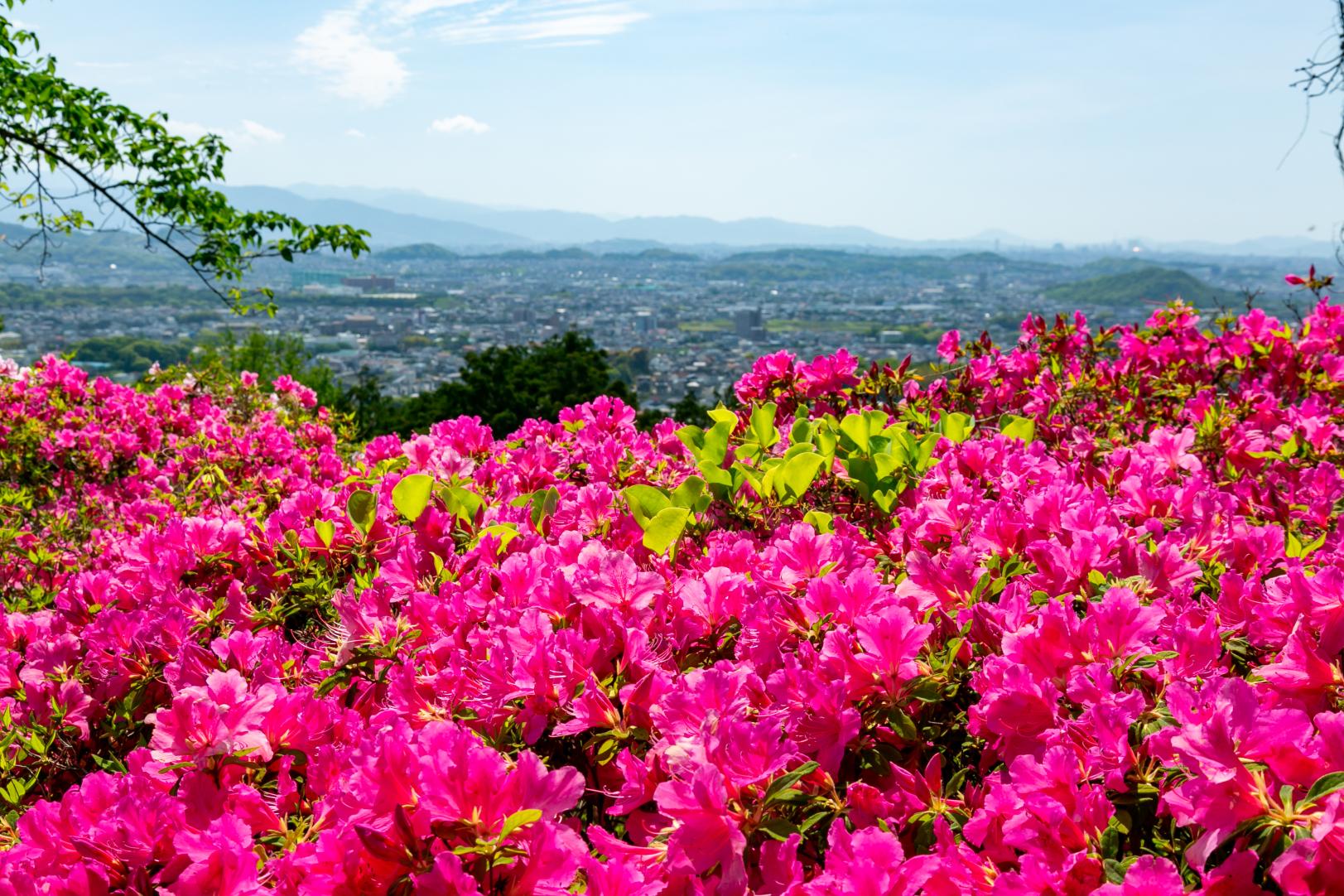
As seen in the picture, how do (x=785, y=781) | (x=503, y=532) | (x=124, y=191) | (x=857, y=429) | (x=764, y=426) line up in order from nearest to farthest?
(x=785, y=781), (x=503, y=532), (x=857, y=429), (x=764, y=426), (x=124, y=191)

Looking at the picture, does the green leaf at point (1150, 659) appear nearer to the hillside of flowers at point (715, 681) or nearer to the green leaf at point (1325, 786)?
the hillside of flowers at point (715, 681)

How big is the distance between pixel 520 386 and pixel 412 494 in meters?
13.5

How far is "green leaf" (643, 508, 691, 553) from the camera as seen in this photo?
1800 mm

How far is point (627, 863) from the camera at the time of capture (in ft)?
3.34

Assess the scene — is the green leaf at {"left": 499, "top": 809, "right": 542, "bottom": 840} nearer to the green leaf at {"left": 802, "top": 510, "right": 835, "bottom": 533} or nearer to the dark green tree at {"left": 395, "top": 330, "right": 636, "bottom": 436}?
the green leaf at {"left": 802, "top": 510, "right": 835, "bottom": 533}

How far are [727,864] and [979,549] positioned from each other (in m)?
0.85

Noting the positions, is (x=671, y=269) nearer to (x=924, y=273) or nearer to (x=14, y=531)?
(x=924, y=273)

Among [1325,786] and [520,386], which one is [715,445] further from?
[520,386]

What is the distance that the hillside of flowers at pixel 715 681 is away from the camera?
0.99 meters

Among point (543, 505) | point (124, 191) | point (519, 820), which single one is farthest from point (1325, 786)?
point (124, 191)

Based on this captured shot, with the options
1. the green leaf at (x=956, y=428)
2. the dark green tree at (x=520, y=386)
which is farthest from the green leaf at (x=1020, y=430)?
the dark green tree at (x=520, y=386)

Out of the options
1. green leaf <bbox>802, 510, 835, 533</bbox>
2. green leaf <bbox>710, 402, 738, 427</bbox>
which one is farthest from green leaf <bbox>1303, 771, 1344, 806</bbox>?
green leaf <bbox>710, 402, 738, 427</bbox>

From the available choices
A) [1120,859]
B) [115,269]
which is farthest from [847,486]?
[115,269]

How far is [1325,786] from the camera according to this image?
91cm
